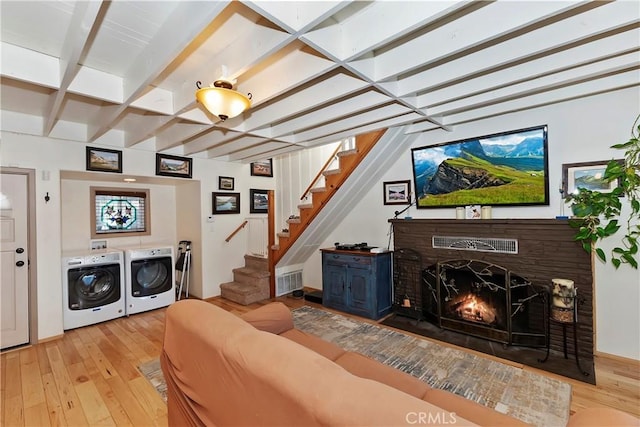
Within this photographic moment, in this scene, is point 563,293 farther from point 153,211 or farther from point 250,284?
point 153,211

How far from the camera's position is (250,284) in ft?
16.0

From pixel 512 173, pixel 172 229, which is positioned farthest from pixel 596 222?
pixel 172 229

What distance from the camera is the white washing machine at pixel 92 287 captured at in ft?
11.9

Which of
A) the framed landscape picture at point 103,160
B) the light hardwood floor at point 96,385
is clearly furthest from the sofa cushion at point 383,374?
the framed landscape picture at point 103,160

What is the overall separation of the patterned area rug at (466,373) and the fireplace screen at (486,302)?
0.49 m

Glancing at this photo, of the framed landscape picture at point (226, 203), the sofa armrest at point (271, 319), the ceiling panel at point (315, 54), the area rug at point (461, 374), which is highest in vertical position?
the ceiling panel at point (315, 54)

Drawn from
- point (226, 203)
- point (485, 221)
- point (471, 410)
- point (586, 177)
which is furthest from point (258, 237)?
point (586, 177)

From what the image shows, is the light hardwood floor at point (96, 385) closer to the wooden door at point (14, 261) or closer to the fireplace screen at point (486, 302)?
the wooden door at point (14, 261)

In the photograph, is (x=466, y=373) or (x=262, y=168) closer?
(x=466, y=373)

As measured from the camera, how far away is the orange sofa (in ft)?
2.70

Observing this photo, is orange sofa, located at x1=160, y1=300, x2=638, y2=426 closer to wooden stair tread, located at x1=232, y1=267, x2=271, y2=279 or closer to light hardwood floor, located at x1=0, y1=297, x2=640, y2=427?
light hardwood floor, located at x1=0, y1=297, x2=640, y2=427

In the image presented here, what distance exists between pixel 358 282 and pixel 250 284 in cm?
198

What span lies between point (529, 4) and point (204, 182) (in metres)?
4.58

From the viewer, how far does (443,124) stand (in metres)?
3.32
